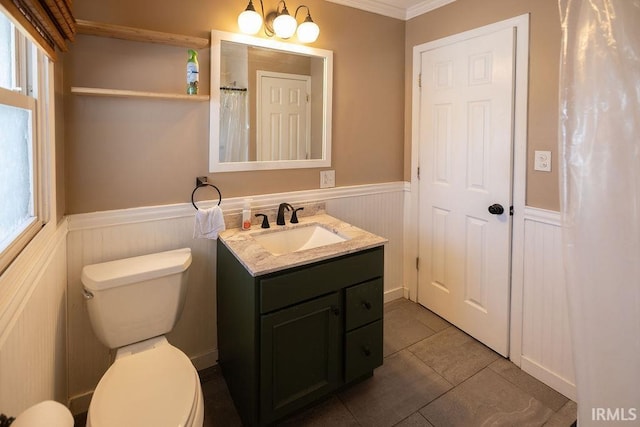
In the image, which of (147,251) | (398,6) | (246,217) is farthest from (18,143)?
(398,6)

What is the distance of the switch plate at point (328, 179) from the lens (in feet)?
7.66

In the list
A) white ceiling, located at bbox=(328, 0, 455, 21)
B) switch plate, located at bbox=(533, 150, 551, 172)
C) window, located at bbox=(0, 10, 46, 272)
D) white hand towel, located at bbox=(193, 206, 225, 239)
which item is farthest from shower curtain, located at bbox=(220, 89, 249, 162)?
switch plate, located at bbox=(533, 150, 551, 172)

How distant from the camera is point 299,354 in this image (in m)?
1.58

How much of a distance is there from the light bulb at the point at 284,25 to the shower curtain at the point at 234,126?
0.37 m

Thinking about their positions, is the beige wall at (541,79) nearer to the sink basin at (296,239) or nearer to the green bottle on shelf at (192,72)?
the sink basin at (296,239)

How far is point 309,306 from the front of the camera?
157cm

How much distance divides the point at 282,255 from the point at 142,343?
29.5 inches

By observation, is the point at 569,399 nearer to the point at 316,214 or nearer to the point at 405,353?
the point at 405,353

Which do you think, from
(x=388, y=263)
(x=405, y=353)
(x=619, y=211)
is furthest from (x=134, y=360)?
(x=388, y=263)

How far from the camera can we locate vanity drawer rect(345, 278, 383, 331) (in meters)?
1.70

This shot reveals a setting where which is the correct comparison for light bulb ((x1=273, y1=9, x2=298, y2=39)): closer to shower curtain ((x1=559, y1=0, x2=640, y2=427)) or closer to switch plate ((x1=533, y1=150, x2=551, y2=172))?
shower curtain ((x1=559, y1=0, x2=640, y2=427))

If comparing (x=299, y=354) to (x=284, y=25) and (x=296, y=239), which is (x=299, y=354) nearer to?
(x=296, y=239)

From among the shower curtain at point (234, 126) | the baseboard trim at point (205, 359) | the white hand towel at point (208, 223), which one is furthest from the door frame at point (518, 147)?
the baseboard trim at point (205, 359)

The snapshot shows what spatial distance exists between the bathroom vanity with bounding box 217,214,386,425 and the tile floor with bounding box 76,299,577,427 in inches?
4.4
